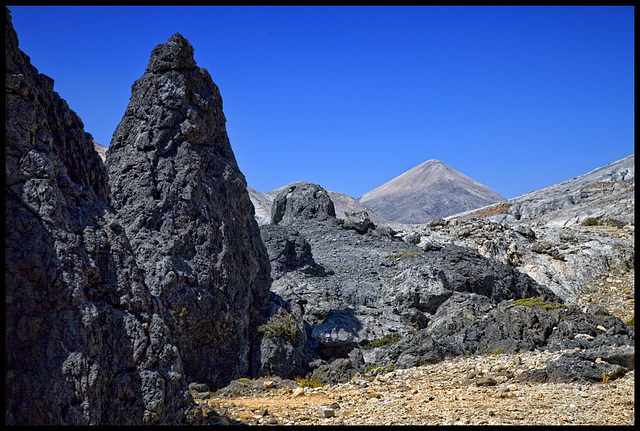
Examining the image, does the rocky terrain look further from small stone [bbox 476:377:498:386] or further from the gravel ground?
small stone [bbox 476:377:498:386]

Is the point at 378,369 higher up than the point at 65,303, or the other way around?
the point at 65,303

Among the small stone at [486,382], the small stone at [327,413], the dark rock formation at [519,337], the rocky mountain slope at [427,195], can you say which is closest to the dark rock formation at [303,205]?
the dark rock formation at [519,337]

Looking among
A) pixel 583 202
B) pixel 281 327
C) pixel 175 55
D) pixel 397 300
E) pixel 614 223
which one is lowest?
pixel 281 327

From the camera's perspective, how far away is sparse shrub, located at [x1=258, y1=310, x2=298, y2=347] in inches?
578

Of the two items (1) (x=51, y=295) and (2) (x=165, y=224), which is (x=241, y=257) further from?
(1) (x=51, y=295)

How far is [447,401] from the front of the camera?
32.2 ft

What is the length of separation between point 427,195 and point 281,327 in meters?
145

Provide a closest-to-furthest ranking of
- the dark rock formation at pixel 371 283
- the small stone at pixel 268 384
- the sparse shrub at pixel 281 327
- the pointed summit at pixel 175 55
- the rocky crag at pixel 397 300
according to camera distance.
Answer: the small stone at pixel 268 384 → the rocky crag at pixel 397 300 → the sparse shrub at pixel 281 327 → the pointed summit at pixel 175 55 → the dark rock formation at pixel 371 283

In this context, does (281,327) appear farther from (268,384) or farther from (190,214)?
(190,214)

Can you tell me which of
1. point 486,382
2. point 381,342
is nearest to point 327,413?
point 486,382

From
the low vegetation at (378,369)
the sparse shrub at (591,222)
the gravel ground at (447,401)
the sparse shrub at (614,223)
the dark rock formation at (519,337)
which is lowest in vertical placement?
the gravel ground at (447,401)

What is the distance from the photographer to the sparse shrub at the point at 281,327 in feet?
48.1

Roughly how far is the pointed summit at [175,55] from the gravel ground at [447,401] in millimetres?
8841

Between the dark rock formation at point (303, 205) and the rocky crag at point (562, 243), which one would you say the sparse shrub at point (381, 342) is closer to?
the rocky crag at point (562, 243)
